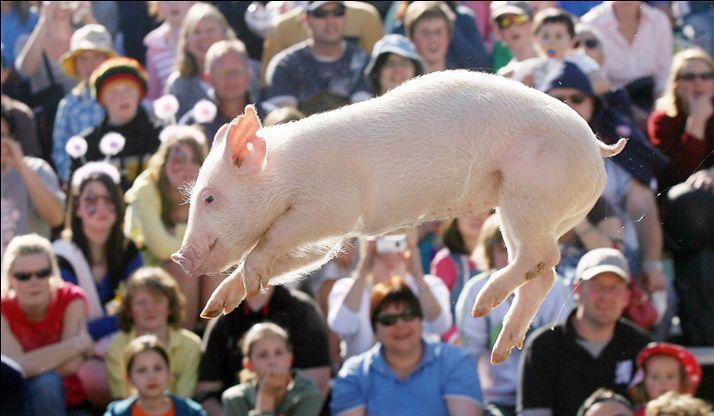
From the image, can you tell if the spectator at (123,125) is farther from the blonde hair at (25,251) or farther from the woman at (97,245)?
the blonde hair at (25,251)

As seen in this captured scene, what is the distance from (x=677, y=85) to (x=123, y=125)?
4301 mm

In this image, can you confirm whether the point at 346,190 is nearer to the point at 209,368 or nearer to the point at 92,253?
the point at 209,368

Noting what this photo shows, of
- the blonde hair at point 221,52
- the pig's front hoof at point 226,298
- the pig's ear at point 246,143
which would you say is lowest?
the pig's front hoof at point 226,298

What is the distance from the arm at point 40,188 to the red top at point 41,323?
3.87 feet

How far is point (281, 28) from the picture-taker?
36.9ft

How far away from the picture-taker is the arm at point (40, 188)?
10023 mm

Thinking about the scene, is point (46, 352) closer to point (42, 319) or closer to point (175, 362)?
point (42, 319)

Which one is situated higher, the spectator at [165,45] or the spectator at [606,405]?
the spectator at [165,45]

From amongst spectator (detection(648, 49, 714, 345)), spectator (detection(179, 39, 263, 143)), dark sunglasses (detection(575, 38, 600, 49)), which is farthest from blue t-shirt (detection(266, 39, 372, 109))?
spectator (detection(648, 49, 714, 345))

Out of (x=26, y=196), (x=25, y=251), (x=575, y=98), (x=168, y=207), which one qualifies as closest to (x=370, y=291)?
(x=168, y=207)

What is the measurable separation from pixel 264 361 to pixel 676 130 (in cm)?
289

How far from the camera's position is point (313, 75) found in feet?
30.4

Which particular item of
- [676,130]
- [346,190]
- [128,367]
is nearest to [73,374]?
[128,367]

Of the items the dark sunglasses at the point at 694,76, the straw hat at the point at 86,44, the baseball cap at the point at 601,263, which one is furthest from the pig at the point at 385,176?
the straw hat at the point at 86,44
